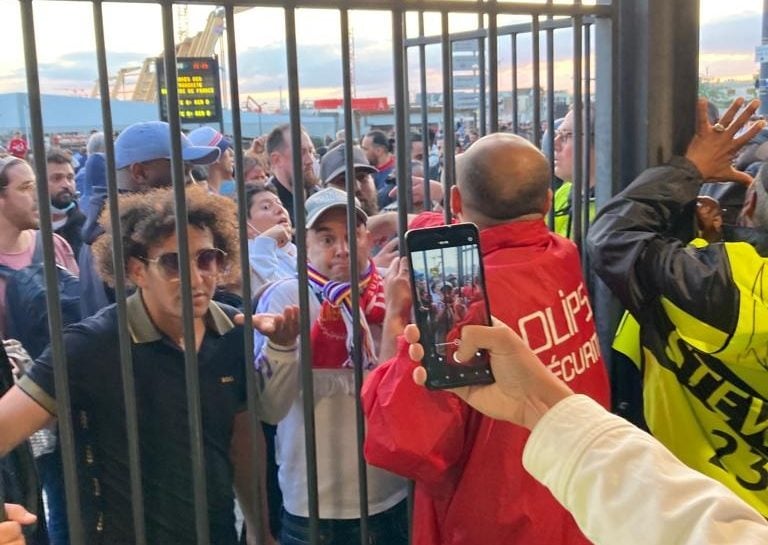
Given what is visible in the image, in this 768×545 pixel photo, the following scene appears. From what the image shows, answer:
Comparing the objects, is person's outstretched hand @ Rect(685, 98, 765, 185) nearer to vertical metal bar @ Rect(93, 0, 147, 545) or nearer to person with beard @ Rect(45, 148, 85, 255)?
vertical metal bar @ Rect(93, 0, 147, 545)

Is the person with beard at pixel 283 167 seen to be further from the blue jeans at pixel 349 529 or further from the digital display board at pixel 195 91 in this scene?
the blue jeans at pixel 349 529

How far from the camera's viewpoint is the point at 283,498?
1870mm

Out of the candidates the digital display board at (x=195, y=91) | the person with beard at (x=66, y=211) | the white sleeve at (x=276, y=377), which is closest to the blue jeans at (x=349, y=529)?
the white sleeve at (x=276, y=377)

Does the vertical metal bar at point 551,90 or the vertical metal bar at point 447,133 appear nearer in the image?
the vertical metal bar at point 447,133

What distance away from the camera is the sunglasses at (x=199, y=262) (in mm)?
1458

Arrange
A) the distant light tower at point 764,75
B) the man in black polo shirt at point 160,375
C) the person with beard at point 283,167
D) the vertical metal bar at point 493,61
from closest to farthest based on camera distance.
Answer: the man in black polo shirt at point 160,375 < the vertical metal bar at point 493,61 < the person with beard at point 283,167 < the distant light tower at point 764,75

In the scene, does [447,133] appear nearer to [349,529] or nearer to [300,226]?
[300,226]

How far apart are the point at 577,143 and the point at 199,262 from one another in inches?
34.7

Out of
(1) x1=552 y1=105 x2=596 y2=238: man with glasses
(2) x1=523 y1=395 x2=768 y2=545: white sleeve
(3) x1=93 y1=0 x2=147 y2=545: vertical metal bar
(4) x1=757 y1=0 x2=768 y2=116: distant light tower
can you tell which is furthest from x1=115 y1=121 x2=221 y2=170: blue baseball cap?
A: (4) x1=757 y1=0 x2=768 y2=116: distant light tower

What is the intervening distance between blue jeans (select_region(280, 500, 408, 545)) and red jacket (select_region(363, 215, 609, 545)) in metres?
0.44

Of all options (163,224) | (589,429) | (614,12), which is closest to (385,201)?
(614,12)

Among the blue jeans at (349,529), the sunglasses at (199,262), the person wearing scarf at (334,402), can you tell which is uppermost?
the sunglasses at (199,262)

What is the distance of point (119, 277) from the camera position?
1.25m

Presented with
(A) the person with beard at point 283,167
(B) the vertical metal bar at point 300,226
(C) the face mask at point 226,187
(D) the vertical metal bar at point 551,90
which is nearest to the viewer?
(B) the vertical metal bar at point 300,226
